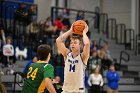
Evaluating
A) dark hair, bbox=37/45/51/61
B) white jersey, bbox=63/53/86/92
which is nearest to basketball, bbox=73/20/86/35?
white jersey, bbox=63/53/86/92

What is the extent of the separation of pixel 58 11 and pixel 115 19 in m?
3.72

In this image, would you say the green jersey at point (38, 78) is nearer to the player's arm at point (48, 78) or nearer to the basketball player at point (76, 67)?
the player's arm at point (48, 78)

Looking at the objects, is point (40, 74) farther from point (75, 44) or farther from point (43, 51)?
point (75, 44)

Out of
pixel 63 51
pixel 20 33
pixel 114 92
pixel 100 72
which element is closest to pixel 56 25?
pixel 20 33

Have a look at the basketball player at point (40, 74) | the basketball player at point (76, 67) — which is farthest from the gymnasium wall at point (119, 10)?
the basketball player at point (40, 74)

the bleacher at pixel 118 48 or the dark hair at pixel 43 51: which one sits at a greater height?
the dark hair at pixel 43 51

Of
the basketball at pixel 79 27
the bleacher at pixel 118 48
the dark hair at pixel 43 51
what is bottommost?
the bleacher at pixel 118 48

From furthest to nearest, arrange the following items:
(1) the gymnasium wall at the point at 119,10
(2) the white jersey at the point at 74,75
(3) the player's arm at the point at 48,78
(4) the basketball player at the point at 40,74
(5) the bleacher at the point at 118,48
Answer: (1) the gymnasium wall at the point at 119,10, (5) the bleacher at the point at 118,48, (2) the white jersey at the point at 74,75, (4) the basketball player at the point at 40,74, (3) the player's arm at the point at 48,78

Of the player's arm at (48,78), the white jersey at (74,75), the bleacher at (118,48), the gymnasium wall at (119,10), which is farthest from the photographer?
the gymnasium wall at (119,10)

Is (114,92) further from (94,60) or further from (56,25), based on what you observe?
(56,25)

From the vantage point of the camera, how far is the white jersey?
252 inches

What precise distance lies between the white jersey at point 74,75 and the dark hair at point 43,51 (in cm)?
75

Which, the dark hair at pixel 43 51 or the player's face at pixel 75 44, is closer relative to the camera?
the dark hair at pixel 43 51

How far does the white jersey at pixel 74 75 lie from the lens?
6391 millimetres
